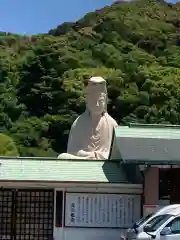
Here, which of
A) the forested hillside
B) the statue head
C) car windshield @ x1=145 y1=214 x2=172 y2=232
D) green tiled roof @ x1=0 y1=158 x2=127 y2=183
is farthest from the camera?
the forested hillside

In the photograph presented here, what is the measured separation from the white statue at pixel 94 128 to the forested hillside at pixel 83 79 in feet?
71.3

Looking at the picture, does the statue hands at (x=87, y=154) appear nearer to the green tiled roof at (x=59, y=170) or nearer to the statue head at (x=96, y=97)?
the statue head at (x=96, y=97)

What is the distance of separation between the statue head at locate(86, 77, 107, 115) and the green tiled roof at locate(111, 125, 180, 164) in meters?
5.37

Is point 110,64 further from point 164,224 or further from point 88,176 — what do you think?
point 164,224

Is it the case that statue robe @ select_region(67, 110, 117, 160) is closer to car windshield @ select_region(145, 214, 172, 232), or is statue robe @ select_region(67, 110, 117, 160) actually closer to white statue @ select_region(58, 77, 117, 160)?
white statue @ select_region(58, 77, 117, 160)

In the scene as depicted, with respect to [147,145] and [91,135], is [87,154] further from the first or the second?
[147,145]

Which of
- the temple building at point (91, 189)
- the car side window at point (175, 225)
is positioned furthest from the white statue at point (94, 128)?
the car side window at point (175, 225)

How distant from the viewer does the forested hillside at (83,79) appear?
48938mm

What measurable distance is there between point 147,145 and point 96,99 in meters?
6.46

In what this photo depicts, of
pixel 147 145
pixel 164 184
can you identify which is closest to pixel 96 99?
pixel 147 145

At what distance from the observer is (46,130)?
5034 centimetres

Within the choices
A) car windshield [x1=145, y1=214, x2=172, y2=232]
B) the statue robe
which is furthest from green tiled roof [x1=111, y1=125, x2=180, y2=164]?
the statue robe

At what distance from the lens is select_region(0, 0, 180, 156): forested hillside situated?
4894 centimetres

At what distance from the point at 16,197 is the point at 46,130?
32.9 meters
